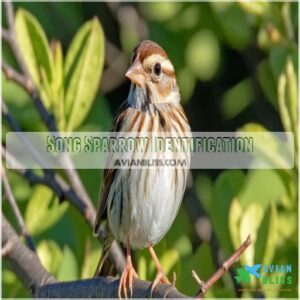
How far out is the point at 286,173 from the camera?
9.58ft

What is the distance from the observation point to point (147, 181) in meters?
2.79

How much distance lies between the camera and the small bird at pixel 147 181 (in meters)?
2.78

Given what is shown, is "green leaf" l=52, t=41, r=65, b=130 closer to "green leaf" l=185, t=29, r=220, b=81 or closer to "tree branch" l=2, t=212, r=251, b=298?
"tree branch" l=2, t=212, r=251, b=298

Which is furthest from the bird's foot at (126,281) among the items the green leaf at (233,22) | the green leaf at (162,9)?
the green leaf at (162,9)

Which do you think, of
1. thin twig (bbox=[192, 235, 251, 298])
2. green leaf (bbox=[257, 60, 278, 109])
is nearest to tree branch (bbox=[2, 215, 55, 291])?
thin twig (bbox=[192, 235, 251, 298])

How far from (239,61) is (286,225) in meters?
0.98

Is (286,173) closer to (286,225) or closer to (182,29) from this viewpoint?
(286,225)

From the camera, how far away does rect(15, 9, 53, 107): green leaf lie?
3045mm

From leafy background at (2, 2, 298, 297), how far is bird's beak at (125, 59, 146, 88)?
0.35 metres

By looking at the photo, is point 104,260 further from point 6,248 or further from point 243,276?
point 243,276

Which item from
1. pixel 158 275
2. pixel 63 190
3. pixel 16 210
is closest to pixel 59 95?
pixel 63 190

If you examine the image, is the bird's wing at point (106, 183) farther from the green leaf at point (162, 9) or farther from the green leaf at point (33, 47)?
the green leaf at point (162, 9)

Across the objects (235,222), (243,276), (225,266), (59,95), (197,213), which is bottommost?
(225,266)

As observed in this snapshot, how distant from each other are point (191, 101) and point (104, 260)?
0.96m
